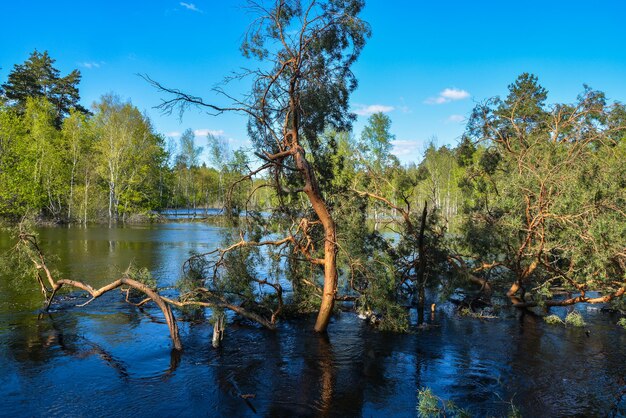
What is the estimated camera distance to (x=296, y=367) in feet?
36.6

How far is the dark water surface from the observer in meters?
9.09

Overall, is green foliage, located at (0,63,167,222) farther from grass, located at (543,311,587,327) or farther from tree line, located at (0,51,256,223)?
grass, located at (543,311,587,327)

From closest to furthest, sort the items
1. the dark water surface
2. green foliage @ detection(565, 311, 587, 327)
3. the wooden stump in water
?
the dark water surface → the wooden stump in water → green foliage @ detection(565, 311, 587, 327)

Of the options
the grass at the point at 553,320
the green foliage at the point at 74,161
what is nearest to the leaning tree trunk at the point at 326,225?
the grass at the point at 553,320

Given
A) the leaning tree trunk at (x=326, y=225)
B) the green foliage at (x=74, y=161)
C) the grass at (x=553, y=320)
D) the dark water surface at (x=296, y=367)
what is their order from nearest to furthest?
the dark water surface at (x=296, y=367), the leaning tree trunk at (x=326, y=225), the grass at (x=553, y=320), the green foliage at (x=74, y=161)

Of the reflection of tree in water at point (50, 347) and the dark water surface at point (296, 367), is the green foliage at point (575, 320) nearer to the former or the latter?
the dark water surface at point (296, 367)

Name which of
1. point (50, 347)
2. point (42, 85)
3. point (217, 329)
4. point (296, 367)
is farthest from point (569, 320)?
point (42, 85)

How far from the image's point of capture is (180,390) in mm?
9648

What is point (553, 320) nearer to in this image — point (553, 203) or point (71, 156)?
point (553, 203)

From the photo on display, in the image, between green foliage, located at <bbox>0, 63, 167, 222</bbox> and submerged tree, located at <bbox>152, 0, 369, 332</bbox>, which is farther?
green foliage, located at <bbox>0, 63, 167, 222</bbox>

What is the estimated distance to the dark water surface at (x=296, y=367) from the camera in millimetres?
9086

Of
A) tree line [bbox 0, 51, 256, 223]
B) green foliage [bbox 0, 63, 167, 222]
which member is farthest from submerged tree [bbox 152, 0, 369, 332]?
green foliage [bbox 0, 63, 167, 222]

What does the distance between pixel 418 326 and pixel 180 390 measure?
8.37m

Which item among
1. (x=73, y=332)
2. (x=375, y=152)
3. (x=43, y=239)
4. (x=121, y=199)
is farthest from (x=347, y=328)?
(x=121, y=199)
